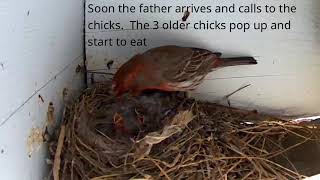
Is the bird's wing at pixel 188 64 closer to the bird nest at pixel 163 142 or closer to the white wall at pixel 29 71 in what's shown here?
the bird nest at pixel 163 142

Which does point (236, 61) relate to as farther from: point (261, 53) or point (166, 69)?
point (166, 69)

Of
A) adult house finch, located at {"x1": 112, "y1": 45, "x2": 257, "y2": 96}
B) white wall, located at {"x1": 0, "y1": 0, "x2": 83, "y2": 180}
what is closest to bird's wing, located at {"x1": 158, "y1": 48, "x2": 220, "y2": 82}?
adult house finch, located at {"x1": 112, "y1": 45, "x2": 257, "y2": 96}

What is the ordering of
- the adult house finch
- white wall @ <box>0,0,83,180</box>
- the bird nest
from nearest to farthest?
white wall @ <box>0,0,83,180</box>, the bird nest, the adult house finch

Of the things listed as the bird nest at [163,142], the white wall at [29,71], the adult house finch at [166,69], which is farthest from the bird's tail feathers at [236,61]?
the white wall at [29,71]

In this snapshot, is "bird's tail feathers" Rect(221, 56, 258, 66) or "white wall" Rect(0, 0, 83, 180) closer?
"white wall" Rect(0, 0, 83, 180)

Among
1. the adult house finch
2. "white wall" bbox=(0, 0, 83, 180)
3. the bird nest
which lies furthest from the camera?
the adult house finch

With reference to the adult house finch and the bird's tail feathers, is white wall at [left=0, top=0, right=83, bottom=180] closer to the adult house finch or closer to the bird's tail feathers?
the adult house finch

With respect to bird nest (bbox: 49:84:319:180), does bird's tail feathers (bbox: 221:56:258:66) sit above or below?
above
